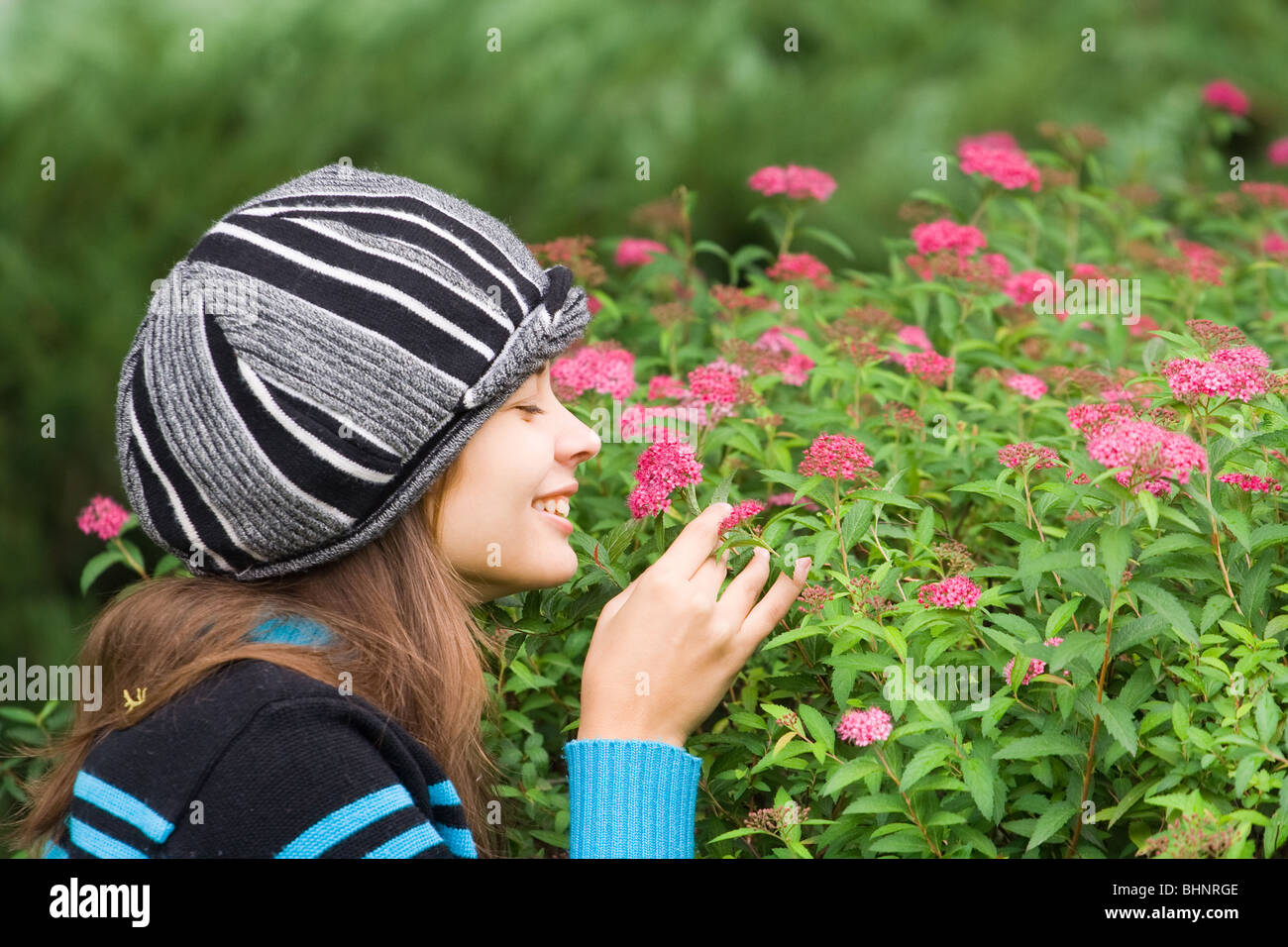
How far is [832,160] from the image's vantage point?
4703 mm

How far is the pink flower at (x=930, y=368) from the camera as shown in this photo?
2.00 m

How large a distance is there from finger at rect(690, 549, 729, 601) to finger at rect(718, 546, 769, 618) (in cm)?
1

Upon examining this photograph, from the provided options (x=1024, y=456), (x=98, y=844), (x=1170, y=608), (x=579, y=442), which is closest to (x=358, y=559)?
(x=579, y=442)

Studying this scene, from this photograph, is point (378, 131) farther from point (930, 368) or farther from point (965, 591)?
point (965, 591)

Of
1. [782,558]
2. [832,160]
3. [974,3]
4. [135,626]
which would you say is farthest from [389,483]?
[974,3]

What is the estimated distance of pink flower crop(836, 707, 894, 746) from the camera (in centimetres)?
145

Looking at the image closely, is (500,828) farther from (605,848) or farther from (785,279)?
(785,279)

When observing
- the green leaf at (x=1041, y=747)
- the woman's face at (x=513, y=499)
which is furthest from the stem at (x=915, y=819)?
the woman's face at (x=513, y=499)

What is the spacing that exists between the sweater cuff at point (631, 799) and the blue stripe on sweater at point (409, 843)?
208 mm

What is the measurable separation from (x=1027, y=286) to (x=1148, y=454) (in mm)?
1137

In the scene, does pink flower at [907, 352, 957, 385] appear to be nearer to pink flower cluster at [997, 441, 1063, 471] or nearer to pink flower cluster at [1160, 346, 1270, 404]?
pink flower cluster at [997, 441, 1063, 471]

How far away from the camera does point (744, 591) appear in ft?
5.22

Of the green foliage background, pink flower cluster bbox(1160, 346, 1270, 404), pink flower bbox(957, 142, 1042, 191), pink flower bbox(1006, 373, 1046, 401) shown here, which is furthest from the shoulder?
the green foliage background
